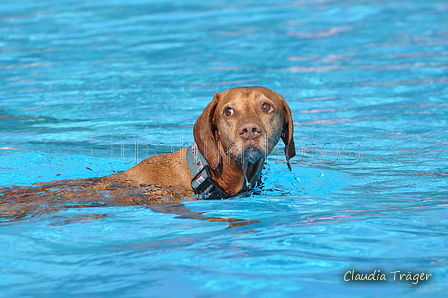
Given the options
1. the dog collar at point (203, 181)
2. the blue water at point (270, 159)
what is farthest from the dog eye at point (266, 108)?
the blue water at point (270, 159)

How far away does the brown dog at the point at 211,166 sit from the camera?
523 centimetres

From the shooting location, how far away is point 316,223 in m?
4.92

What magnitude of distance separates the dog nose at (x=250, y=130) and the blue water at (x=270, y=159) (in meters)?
0.65

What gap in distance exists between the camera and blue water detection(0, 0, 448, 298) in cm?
402

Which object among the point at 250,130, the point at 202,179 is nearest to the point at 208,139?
→ the point at 202,179

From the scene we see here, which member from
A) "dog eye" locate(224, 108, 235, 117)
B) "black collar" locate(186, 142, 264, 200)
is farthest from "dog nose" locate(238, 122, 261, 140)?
"black collar" locate(186, 142, 264, 200)

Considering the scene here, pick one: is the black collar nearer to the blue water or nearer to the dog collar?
the dog collar

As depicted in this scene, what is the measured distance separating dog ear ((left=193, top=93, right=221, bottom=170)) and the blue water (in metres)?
0.37

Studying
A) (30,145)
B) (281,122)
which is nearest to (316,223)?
(281,122)

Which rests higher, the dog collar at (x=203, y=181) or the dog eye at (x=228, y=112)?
the dog eye at (x=228, y=112)

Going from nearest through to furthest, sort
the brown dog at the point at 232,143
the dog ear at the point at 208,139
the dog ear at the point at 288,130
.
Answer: the brown dog at the point at 232,143 → the dog ear at the point at 208,139 → the dog ear at the point at 288,130

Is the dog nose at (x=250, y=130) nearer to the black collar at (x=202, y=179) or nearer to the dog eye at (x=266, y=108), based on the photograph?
the dog eye at (x=266, y=108)

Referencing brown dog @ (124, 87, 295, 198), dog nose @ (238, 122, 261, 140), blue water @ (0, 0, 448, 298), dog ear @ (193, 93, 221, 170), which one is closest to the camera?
blue water @ (0, 0, 448, 298)

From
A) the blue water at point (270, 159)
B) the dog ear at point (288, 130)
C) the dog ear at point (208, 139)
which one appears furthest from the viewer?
the dog ear at point (288, 130)
